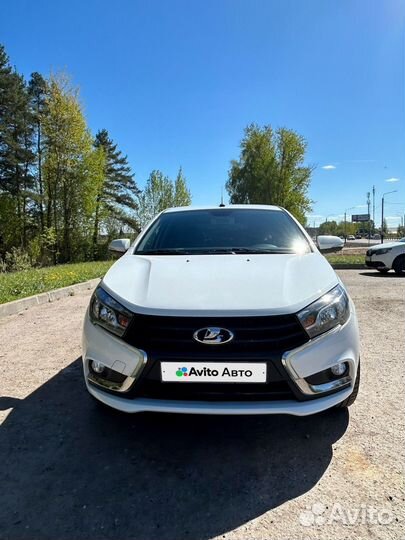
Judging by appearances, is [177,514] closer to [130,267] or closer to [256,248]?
[130,267]

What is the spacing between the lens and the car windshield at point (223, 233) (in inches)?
120

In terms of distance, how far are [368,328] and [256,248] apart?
271 centimetres

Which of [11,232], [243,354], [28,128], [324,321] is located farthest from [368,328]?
[11,232]

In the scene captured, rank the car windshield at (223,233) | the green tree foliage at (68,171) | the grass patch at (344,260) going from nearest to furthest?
the car windshield at (223,233) → the grass patch at (344,260) → the green tree foliage at (68,171)

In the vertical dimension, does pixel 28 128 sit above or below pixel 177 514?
above

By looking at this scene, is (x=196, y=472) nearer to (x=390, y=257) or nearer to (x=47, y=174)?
(x=390, y=257)

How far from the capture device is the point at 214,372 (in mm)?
1915

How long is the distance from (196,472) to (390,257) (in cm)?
1135

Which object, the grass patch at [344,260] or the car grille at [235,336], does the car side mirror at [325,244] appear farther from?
the grass patch at [344,260]

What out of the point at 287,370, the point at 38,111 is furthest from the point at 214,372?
the point at 38,111

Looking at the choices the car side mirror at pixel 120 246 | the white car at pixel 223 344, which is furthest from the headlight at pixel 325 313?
the car side mirror at pixel 120 246

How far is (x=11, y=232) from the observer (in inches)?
1100

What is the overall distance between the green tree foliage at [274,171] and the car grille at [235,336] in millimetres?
34133

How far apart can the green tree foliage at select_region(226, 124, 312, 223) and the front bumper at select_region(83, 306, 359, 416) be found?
34.0 metres
